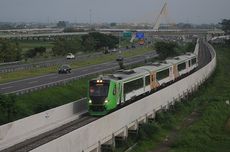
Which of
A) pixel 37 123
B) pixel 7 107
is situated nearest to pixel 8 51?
pixel 7 107

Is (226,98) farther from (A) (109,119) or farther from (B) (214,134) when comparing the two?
(A) (109,119)

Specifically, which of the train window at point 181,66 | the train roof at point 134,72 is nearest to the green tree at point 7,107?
the train roof at point 134,72

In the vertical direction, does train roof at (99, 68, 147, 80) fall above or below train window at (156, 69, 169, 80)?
above

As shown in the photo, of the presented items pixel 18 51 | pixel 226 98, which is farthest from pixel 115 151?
pixel 18 51

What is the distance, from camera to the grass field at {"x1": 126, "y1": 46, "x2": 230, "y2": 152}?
91.2 feet

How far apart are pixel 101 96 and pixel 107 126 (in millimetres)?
4547

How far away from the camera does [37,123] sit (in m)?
27.2

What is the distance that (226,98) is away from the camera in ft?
153

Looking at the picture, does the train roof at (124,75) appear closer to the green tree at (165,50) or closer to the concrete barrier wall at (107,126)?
the concrete barrier wall at (107,126)

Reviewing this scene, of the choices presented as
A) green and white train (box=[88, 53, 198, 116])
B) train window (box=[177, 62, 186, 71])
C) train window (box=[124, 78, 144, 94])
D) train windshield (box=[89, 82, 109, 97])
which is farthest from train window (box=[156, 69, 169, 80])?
train windshield (box=[89, 82, 109, 97])

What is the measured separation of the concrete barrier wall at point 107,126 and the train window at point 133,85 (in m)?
1.51

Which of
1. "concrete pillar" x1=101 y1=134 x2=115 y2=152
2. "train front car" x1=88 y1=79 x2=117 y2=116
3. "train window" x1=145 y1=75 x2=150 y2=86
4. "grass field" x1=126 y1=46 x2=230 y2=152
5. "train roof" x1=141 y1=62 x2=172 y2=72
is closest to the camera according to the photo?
"concrete pillar" x1=101 y1=134 x2=115 y2=152

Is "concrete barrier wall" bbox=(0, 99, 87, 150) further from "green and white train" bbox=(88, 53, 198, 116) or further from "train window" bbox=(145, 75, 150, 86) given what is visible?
"train window" bbox=(145, 75, 150, 86)

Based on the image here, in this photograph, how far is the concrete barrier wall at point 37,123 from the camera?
2419cm
